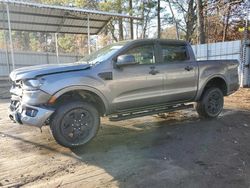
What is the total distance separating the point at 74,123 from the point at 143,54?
2090mm

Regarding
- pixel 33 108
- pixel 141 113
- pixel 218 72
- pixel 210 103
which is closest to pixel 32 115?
pixel 33 108

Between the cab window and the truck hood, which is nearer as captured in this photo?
the truck hood

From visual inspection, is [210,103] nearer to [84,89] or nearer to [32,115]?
[84,89]

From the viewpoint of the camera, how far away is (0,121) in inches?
290

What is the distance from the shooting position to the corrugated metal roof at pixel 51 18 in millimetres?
12312

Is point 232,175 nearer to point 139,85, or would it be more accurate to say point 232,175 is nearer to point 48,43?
point 139,85

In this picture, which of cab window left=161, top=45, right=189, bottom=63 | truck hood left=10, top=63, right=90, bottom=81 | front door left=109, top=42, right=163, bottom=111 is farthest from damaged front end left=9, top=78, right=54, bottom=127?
cab window left=161, top=45, right=189, bottom=63

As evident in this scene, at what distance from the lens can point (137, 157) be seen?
4.62 metres

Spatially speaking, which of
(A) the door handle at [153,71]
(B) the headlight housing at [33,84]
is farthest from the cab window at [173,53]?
(B) the headlight housing at [33,84]

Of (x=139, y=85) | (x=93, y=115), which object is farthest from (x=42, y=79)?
(x=139, y=85)

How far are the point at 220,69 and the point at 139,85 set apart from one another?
97.3 inches

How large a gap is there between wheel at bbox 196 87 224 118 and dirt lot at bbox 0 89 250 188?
292 millimetres

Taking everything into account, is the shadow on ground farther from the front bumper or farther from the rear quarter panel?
the rear quarter panel

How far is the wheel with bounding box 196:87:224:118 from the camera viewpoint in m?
6.98
